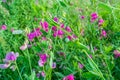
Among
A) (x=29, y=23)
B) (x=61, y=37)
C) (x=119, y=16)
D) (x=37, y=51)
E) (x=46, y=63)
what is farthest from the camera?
→ (x=29, y=23)

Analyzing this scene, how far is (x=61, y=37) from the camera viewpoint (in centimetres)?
176

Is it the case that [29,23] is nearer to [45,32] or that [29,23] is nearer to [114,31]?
[45,32]

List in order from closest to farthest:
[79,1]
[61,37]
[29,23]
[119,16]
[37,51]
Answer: [37,51], [61,37], [119,16], [29,23], [79,1]

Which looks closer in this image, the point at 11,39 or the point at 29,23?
the point at 11,39

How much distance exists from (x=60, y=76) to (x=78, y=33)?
333mm

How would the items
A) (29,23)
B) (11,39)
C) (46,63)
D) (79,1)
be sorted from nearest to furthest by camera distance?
(46,63), (11,39), (29,23), (79,1)

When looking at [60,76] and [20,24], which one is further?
[20,24]

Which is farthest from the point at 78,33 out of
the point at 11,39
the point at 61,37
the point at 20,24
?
the point at 20,24

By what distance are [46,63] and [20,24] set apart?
2.76 ft

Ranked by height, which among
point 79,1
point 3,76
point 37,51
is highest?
point 79,1

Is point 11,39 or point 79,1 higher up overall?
point 79,1

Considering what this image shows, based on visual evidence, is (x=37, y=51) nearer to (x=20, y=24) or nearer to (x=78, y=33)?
(x=78, y=33)

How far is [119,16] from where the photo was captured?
206 centimetres

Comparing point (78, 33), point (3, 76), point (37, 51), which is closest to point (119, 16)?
point (78, 33)
